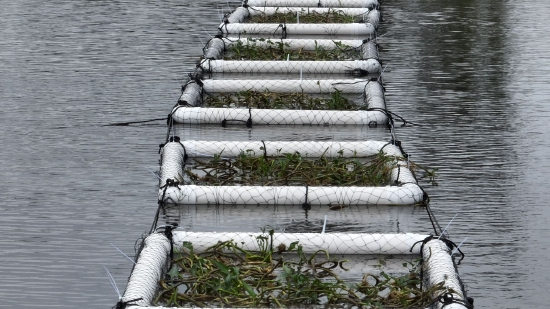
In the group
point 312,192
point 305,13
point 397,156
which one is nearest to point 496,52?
point 305,13

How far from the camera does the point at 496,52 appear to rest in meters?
21.2

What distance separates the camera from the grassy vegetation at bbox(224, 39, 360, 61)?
68.4 ft

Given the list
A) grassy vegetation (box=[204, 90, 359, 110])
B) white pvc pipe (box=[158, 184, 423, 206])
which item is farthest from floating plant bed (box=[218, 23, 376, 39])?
white pvc pipe (box=[158, 184, 423, 206])

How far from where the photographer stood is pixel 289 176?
13727 millimetres

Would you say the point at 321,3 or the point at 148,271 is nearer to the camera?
the point at 148,271

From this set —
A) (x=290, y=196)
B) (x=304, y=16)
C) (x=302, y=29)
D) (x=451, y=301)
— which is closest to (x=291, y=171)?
(x=290, y=196)

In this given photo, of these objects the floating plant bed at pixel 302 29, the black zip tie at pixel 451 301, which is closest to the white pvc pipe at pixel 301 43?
the floating plant bed at pixel 302 29

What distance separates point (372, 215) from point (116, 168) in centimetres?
351

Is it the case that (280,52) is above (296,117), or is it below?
below

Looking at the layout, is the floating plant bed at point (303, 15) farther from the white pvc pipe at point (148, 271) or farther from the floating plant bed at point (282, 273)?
the white pvc pipe at point (148, 271)

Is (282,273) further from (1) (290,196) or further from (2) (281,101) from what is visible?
→ (2) (281,101)

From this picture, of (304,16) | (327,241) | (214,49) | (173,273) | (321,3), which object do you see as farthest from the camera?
(321,3)

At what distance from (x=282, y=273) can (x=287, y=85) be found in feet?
25.0

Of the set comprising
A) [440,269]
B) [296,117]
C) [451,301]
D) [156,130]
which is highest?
[451,301]
